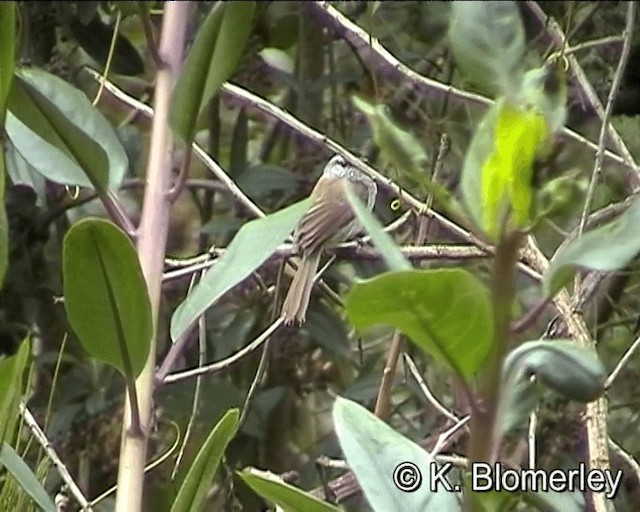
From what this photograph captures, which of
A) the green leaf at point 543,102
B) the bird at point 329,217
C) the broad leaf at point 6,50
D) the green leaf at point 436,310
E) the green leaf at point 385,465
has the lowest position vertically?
the bird at point 329,217

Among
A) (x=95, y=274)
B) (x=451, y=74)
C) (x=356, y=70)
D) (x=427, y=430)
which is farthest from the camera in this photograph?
(x=356, y=70)

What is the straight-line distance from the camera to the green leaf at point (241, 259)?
1.57ft

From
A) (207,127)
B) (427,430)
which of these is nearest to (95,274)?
(427,430)

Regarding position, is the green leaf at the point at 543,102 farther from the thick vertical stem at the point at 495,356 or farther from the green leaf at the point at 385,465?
the green leaf at the point at 385,465

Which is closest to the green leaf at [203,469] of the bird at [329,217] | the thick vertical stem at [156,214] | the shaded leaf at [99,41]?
the thick vertical stem at [156,214]

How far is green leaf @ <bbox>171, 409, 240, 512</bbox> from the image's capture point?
1.62 feet

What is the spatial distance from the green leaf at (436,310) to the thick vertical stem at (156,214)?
177mm

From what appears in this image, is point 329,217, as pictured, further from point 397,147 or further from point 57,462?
point 397,147

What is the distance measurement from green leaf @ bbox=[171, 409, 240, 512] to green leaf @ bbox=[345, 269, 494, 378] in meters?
0.16

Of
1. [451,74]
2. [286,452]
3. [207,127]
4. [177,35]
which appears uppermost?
[177,35]

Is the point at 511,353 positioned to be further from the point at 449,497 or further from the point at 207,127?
the point at 207,127

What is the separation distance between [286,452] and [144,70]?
1.60 feet

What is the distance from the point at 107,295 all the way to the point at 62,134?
0.09m

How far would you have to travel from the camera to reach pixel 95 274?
47 centimetres
